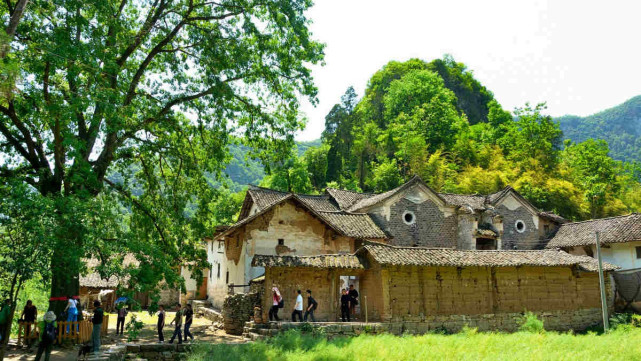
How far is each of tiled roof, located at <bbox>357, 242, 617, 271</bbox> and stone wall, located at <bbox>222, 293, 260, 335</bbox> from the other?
515 centimetres

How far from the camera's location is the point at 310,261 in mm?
19125

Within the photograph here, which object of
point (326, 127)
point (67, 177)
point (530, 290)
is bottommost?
point (530, 290)

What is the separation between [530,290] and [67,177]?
65.7 ft

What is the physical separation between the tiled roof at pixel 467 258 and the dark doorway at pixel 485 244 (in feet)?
24.0

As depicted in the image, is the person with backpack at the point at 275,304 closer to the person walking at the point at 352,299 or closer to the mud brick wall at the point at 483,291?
the person walking at the point at 352,299

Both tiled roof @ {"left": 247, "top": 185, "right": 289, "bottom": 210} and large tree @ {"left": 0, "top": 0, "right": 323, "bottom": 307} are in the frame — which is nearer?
large tree @ {"left": 0, "top": 0, "right": 323, "bottom": 307}

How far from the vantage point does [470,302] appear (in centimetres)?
2117

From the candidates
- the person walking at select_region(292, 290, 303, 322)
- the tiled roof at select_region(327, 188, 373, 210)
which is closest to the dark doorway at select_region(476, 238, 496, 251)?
the tiled roof at select_region(327, 188, 373, 210)

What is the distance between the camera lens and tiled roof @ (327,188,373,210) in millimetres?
31609

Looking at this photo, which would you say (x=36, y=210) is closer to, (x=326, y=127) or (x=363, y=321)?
(x=363, y=321)

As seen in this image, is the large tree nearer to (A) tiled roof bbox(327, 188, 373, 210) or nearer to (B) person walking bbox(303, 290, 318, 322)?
(B) person walking bbox(303, 290, 318, 322)

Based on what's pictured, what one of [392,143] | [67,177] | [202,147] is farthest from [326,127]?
[67,177]

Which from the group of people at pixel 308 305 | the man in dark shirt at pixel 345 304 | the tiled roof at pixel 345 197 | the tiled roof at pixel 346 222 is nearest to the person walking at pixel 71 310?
the group of people at pixel 308 305

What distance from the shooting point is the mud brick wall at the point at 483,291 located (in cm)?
1981
